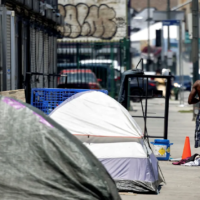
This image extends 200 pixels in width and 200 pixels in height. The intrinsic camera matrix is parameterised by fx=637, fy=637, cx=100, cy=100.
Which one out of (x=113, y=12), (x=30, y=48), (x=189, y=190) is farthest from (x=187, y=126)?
(x=113, y=12)

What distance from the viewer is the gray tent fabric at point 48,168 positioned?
5.04 metres

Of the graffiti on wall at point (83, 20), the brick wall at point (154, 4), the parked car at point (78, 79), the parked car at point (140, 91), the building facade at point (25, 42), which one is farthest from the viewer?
the brick wall at point (154, 4)

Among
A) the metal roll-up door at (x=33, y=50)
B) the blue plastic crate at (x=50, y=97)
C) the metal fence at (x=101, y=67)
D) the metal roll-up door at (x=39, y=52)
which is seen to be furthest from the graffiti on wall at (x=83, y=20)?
the blue plastic crate at (x=50, y=97)

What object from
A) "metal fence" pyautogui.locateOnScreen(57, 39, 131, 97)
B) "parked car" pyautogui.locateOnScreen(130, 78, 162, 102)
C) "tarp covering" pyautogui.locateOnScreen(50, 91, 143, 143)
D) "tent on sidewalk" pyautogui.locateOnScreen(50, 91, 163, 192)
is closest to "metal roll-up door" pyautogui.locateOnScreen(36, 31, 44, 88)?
"metal fence" pyautogui.locateOnScreen(57, 39, 131, 97)

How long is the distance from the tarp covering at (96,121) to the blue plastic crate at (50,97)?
2013mm

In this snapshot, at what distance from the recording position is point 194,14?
18.8 meters

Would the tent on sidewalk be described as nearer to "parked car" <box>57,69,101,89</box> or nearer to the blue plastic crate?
the blue plastic crate

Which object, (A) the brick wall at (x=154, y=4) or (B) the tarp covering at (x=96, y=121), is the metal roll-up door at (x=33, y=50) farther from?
(A) the brick wall at (x=154, y=4)

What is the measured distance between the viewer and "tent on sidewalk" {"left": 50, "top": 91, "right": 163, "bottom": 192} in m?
7.94

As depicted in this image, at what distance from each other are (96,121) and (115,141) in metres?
0.35

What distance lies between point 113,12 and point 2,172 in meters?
24.0

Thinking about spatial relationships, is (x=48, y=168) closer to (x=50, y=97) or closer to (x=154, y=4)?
(x=50, y=97)

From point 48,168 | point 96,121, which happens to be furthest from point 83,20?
point 48,168

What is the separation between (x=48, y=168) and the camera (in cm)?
510
